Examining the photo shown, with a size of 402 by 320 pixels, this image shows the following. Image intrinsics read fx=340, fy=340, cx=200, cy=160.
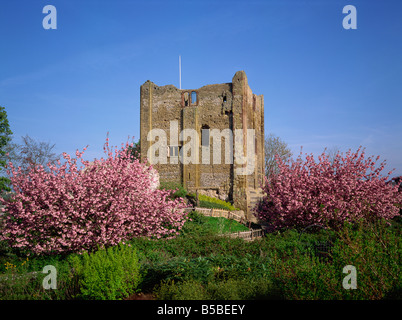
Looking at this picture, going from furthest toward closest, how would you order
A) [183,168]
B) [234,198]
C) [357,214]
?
[183,168] → [234,198] → [357,214]

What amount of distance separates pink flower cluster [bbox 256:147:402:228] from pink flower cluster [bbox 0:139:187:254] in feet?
18.1

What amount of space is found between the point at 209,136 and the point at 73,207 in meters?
20.2

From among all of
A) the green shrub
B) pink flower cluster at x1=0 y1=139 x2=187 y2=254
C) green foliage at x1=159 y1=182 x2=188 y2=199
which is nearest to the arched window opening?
green foliage at x1=159 y1=182 x2=188 y2=199

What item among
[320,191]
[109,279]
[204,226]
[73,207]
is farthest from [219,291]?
[204,226]

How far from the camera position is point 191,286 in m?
6.07

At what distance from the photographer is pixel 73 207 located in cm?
1029

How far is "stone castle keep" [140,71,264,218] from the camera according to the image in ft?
93.1

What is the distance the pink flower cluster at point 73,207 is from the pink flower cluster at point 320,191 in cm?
552

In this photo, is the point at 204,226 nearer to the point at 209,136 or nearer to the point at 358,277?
the point at 358,277

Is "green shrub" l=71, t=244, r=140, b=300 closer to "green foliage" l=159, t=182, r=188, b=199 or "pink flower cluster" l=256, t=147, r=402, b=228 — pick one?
"pink flower cluster" l=256, t=147, r=402, b=228

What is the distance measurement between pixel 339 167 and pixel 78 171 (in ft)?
32.9
